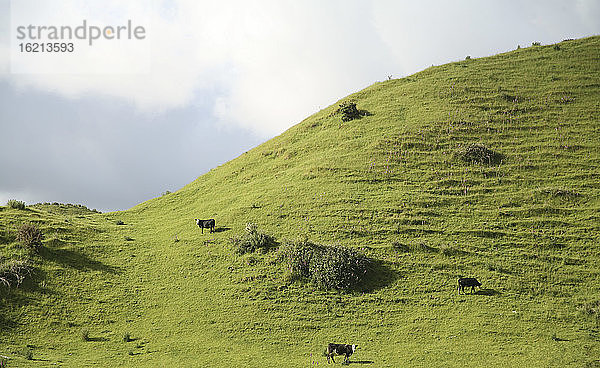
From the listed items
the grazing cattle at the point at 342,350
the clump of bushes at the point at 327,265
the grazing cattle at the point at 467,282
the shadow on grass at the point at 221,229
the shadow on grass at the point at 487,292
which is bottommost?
the grazing cattle at the point at 342,350

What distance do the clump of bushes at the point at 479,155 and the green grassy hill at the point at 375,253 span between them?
45 cm

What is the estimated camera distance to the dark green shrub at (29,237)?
36.8 metres

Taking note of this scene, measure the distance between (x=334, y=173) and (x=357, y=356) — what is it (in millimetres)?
26313

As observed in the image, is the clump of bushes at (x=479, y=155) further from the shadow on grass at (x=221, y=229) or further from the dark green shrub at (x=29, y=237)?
the dark green shrub at (x=29, y=237)

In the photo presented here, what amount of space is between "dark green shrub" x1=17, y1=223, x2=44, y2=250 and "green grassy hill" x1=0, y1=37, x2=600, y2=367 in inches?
34.2

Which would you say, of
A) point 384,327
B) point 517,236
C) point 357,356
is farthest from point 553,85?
point 357,356

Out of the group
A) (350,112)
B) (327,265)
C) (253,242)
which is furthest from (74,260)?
(350,112)

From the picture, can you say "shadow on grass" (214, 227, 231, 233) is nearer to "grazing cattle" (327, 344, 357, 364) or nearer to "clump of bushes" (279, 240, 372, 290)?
"clump of bushes" (279, 240, 372, 290)

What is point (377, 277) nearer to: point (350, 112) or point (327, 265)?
point (327, 265)

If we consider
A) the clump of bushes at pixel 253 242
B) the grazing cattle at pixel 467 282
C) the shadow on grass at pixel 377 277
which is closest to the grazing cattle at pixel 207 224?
the clump of bushes at pixel 253 242

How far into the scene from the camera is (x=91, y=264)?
37.9m

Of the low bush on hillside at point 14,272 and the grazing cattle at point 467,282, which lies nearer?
the grazing cattle at point 467,282

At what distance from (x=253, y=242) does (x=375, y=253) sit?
1046cm

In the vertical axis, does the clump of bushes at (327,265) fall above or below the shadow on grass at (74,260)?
below
